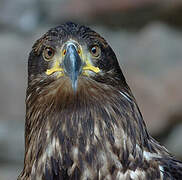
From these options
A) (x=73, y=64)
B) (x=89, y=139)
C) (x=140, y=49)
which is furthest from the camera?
(x=140, y=49)

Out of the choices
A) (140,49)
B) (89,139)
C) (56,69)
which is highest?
(140,49)

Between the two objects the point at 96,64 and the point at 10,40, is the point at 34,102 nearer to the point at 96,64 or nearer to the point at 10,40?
the point at 96,64

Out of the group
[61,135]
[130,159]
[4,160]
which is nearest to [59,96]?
[61,135]

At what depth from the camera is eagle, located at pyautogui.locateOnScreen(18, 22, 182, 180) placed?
83.4 inches

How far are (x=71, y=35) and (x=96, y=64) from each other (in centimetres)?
11

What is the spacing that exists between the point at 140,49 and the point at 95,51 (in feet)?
5.08

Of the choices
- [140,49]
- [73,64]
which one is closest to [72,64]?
[73,64]

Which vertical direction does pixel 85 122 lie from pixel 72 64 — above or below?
below

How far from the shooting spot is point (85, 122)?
214 centimetres

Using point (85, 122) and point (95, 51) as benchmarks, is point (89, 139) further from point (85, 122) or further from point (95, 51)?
point (95, 51)

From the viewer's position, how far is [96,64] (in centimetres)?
215

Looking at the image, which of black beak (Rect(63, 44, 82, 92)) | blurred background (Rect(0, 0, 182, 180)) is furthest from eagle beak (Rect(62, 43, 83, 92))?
blurred background (Rect(0, 0, 182, 180))

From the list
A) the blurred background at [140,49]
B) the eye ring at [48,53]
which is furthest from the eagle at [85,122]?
the blurred background at [140,49]

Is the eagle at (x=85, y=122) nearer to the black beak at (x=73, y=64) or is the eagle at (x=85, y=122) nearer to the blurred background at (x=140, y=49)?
the black beak at (x=73, y=64)
